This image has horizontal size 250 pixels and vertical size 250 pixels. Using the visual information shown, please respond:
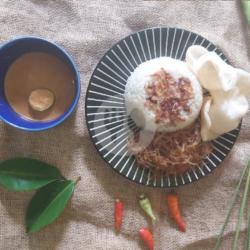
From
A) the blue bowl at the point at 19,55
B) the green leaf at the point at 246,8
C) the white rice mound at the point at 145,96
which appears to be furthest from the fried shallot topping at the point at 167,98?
the green leaf at the point at 246,8

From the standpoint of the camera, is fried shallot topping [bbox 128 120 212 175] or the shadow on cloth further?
the shadow on cloth

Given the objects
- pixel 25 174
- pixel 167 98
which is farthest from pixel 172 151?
pixel 25 174

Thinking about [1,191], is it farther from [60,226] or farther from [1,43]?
[1,43]

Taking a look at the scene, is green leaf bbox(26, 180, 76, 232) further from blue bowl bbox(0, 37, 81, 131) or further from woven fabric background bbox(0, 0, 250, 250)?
blue bowl bbox(0, 37, 81, 131)

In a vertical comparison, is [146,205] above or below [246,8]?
below

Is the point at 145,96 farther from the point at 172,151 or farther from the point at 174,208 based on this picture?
the point at 174,208

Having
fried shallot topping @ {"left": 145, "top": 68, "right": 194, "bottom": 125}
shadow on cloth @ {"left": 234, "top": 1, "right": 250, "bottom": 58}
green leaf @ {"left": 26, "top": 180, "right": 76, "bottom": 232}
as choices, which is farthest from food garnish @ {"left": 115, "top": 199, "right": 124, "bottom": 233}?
shadow on cloth @ {"left": 234, "top": 1, "right": 250, "bottom": 58}
